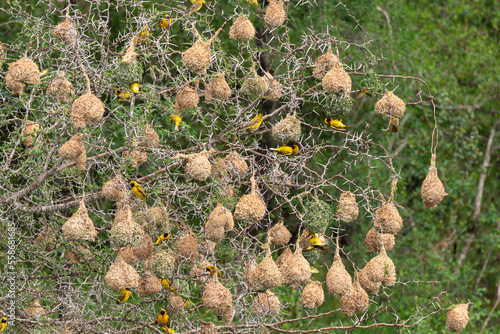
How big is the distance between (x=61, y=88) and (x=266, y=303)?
2.06 m

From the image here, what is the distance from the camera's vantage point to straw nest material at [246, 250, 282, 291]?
411 centimetres

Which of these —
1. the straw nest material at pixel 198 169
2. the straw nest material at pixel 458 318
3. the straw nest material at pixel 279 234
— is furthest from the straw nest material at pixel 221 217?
the straw nest material at pixel 458 318

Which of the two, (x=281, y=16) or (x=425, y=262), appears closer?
(x=281, y=16)

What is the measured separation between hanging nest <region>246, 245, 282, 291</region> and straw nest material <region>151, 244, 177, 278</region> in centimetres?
48

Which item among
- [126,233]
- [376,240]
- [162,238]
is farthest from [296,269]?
[126,233]

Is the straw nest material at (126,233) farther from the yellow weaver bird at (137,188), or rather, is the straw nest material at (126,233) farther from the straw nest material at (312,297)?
the straw nest material at (312,297)

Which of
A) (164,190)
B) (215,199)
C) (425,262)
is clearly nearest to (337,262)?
(215,199)

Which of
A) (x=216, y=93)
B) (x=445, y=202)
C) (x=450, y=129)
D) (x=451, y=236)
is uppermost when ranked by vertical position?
(x=216, y=93)

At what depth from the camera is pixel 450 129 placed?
9.59 meters

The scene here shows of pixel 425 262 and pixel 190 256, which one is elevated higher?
pixel 190 256

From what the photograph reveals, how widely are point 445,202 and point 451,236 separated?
0.72 metres

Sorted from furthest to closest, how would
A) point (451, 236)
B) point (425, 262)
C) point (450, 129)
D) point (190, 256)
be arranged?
1. point (451, 236)
2. point (450, 129)
3. point (425, 262)
4. point (190, 256)

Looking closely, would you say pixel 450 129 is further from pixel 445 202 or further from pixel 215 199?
pixel 215 199

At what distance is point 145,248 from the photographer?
434 centimetres
